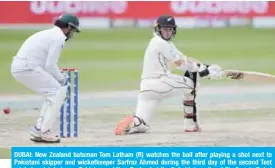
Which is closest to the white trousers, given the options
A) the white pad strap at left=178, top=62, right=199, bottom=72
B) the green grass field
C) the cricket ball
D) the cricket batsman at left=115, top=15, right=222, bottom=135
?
the cricket batsman at left=115, top=15, right=222, bottom=135

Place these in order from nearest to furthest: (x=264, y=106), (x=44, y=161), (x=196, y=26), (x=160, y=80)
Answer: (x=44, y=161), (x=160, y=80), (x=264, y=106), (x=196, y=26)

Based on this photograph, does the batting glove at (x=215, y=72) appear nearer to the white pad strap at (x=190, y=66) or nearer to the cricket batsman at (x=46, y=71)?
the white pad strap at (x=190, y=66)

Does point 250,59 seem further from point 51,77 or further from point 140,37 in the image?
point 51,77

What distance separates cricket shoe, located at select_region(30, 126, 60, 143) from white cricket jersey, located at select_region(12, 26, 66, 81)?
1.64 ft

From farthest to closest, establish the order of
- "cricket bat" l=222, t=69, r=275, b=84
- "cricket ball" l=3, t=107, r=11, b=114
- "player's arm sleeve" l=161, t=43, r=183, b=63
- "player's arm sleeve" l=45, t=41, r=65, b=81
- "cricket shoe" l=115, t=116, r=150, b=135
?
"cricket ball" l=3, t=107, r=11, b=114 < "cricket bat" l=222, t=69, r=275, b=84 < "cricket shoe" l=115, t=116, r=150, b=135 < "player's arm sleeve" l=161, t=43, r=183, b=63 < "player's arm sleeve" l=45, t=41, r=65, b=81

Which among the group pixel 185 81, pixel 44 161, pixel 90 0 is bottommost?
pixel 44 161

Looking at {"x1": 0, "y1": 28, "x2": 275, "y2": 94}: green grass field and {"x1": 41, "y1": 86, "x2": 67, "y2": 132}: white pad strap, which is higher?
{"x1": 0, "y1": 28, "x2": 275, "y2": 94}: green grass field

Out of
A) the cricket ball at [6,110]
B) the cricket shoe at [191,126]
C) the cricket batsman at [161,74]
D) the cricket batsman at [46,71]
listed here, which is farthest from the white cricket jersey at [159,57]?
the cricket ball at [6,110]

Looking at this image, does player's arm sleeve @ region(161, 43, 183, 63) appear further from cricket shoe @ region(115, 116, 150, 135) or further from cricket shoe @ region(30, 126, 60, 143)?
cricket shoe @ region(30, 126, 60, 143)

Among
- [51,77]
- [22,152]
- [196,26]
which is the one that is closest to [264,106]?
[51,77]

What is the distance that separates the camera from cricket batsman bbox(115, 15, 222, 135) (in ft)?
28.6

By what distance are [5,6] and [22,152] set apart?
30.0 feet

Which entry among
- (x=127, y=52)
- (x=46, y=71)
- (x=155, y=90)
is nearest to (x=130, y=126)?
(x=155, y=90)

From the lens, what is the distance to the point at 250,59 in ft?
51.9
